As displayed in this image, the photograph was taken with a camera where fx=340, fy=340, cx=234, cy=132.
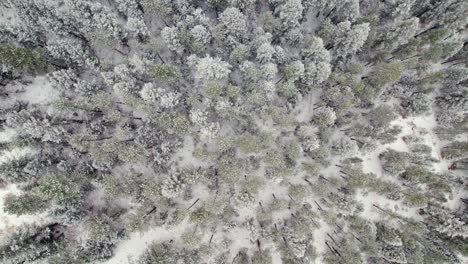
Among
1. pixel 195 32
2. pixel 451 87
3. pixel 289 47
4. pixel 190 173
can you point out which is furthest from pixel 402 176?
pixel 195 32

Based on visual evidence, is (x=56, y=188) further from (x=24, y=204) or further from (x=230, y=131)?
(x=230, y=131)

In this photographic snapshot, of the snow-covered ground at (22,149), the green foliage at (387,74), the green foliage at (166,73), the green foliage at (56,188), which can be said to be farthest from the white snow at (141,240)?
the green foliage at (387,74)

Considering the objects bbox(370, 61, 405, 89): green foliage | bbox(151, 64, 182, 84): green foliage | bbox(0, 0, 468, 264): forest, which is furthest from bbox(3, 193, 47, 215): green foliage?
bbox(370, 61, 405, 89): green foliage

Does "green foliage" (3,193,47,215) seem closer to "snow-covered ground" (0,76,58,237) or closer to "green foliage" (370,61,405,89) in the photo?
"snow-covered ground" (0,76,58,237)

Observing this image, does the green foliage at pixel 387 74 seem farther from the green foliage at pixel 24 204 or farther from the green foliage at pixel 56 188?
the green foliage at pixel 24 204

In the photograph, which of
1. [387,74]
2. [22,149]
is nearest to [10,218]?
[22,149]

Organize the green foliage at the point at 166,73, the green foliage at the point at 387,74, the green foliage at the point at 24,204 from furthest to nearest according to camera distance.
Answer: the green foliage at the point at 387,74
the green foliage at the point at 166,73
the green foliage at the point at 24,204

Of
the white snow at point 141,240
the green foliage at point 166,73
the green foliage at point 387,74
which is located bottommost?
the white snow at point 141,240

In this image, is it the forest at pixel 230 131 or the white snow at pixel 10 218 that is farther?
the white snow at pixel 10 218
